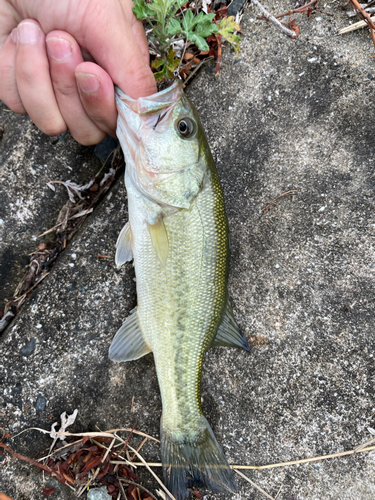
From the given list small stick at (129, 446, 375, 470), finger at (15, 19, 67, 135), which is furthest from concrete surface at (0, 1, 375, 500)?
finger at (15, 19, 67, 135)

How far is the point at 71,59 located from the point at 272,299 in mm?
2284

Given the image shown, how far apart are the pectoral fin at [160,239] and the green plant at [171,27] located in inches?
52.1

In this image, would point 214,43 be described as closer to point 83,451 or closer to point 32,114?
point 32,114

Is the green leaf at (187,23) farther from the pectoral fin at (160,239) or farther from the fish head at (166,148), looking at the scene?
the pectoral fin at (160,239)

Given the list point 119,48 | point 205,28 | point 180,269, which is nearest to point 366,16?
point 205,28

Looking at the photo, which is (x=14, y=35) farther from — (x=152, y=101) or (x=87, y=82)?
(x=152, y=101)

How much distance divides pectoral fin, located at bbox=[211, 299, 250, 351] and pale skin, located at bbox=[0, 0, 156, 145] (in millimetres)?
1719

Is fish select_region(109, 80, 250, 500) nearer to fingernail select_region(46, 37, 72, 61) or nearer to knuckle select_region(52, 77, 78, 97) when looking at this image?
knuckle select_region(52, 77, 78, 97)

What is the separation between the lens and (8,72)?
7.38 feet

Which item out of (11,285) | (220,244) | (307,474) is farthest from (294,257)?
(11,285)

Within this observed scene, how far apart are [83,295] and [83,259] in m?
0.31

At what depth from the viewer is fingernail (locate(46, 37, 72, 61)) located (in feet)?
6.42

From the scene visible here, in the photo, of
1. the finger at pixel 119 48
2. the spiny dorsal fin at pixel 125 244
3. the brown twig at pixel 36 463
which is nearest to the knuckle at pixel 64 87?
the finger at pixel 119 48

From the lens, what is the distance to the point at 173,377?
2.40 meters
